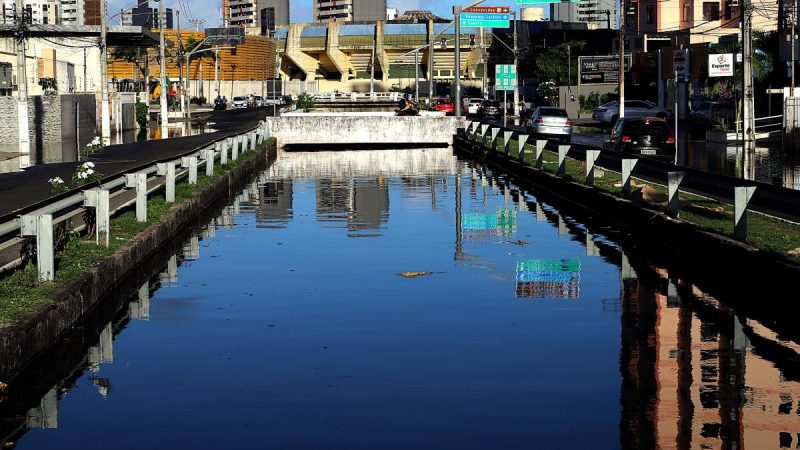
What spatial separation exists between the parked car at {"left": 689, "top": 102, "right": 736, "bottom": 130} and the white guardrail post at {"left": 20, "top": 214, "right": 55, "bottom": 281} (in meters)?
60.6

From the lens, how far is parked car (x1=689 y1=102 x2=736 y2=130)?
73.2 m

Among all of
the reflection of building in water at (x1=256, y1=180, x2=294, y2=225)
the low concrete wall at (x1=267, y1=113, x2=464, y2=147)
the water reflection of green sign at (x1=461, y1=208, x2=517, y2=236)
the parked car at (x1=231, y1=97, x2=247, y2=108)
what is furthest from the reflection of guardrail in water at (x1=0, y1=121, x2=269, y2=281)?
the parked car at (x1=231, y1=97, x2=247, y2=108)

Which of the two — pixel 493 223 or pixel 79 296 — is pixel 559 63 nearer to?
pixel 493 223

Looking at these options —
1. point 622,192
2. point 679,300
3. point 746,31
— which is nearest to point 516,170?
point 622,192

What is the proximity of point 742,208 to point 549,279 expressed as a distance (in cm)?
279

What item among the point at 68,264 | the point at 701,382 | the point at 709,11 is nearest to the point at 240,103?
the point at 709,11

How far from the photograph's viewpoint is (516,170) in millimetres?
39562

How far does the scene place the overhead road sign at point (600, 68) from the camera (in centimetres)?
11300

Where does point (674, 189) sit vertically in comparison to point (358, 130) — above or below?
below

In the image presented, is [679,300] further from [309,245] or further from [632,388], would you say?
[309,245]

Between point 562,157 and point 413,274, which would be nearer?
point 413,274

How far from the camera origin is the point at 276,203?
31.3m

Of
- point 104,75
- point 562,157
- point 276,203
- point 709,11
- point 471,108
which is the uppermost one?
point 709,11

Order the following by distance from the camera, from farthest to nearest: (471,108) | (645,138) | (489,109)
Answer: (489,109), (471,108), (645,138)
